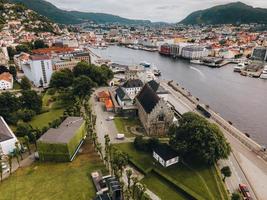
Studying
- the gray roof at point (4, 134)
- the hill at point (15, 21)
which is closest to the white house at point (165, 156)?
the gray roof at point (4, 134)

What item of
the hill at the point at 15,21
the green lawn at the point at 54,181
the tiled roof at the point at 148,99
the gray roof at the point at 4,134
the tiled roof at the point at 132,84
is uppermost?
the hill at the point at 15,21

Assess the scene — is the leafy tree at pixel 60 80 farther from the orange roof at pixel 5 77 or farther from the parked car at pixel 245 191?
the parked car at pixel 245 191

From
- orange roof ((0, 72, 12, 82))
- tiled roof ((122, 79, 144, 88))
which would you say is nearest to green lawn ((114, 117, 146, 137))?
tiled roof ((122, 79, 144, 88))

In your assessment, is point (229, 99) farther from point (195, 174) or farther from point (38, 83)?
point (38, 83)

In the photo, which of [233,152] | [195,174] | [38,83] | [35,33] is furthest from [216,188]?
[35,33]

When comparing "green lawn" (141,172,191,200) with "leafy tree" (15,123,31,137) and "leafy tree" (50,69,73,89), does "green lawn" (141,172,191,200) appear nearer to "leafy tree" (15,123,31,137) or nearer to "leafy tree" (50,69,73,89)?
"leafy tree" (15,123,31,137)

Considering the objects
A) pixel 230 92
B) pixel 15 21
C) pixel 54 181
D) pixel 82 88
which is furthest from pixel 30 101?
pixel 15 21
